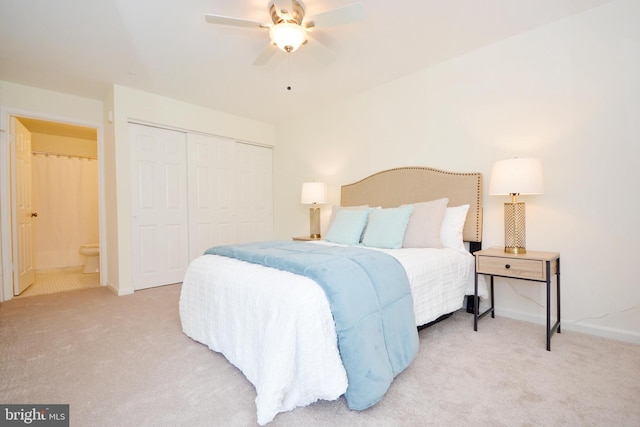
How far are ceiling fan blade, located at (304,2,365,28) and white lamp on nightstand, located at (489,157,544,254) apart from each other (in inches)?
60.5

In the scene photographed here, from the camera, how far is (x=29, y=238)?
4004 millimetres

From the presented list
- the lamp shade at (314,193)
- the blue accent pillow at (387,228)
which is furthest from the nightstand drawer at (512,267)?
the lamp shade at (314,193)

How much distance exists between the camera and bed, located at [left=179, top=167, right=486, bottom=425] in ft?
4.50

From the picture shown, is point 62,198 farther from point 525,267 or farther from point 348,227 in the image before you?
point 525,267

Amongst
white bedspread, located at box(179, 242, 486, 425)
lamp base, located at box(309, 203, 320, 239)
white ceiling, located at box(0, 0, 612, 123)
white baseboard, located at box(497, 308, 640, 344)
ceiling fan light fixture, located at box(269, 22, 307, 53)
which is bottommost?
white baseboard, located at box(497, 308, 640, 344)

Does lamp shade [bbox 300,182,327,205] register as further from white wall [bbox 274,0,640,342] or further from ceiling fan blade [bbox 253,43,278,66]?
ceiling fan blade [bbox 253,43,278,66]

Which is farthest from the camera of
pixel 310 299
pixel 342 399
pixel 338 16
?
pixel 338 16

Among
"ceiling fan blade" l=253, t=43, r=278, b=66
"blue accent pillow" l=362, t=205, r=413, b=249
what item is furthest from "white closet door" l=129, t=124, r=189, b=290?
"blue accent pillow" l=362, t=205, r=413, b=249

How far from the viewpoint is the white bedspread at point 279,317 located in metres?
1.37

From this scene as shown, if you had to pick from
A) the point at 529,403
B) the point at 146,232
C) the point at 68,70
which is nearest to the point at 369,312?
the point at 529,403

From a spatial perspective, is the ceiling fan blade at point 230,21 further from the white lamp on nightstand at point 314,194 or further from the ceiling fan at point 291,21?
the white lamp on nightstand at point 314,194

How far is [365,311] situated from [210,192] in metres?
3.52

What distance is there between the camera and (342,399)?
1538 millimetres

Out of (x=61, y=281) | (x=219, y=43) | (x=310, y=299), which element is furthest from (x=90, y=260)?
(x=310, y=299)
